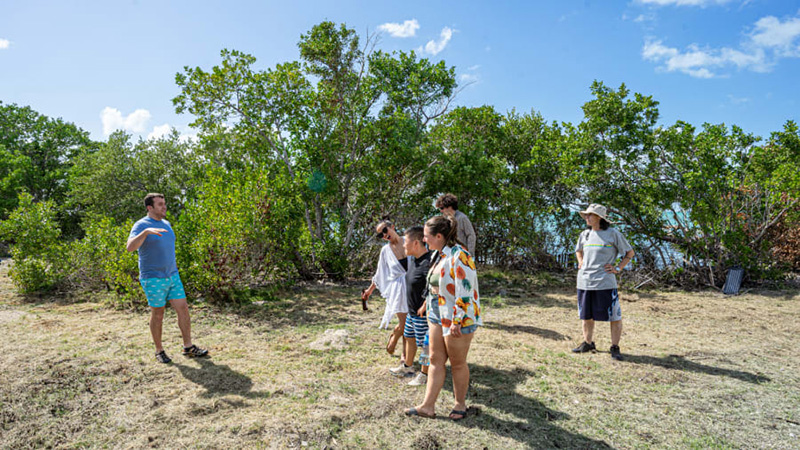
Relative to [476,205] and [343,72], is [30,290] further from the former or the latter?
[476,205]

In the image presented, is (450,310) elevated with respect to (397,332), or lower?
elevated

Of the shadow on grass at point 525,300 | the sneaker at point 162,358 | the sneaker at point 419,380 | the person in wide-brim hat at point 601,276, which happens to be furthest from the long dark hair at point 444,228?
the shadow on grass at point 525,300

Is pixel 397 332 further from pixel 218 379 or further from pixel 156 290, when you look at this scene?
pixel 156 290

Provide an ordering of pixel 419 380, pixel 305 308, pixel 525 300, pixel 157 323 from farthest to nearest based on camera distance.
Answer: pixel 525 300
pixel 305 308
pixel 157 323
pixel 419 380

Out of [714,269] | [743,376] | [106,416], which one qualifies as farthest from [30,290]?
[714,269]

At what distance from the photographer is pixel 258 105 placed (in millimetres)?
9539

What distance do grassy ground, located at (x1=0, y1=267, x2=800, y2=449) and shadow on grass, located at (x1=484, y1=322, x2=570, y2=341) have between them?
0.03 meters

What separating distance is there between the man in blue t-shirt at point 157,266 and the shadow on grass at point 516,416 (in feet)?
9.99

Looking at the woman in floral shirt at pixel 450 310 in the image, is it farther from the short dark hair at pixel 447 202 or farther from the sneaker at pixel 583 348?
the sneaker at pixel 583 348

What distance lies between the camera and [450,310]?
9.93 feet

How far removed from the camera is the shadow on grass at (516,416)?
3.05 metres

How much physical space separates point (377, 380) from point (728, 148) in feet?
31.8

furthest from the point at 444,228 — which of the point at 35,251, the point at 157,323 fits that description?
the point at 35,251

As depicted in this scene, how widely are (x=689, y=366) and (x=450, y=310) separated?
345 centimetres
